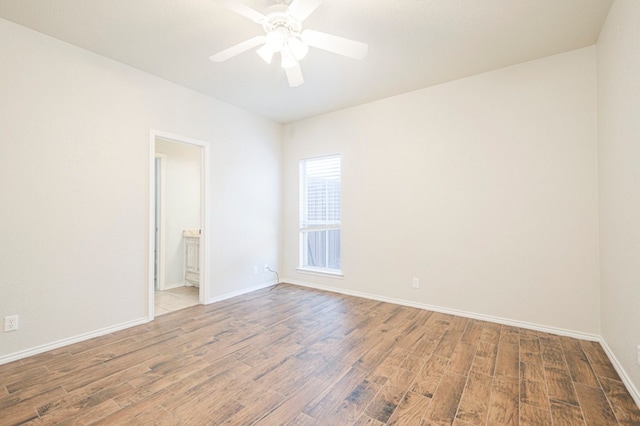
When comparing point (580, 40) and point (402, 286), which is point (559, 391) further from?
point (580, 40)

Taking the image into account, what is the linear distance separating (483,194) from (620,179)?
117 centimetres

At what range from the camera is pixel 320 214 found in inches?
184

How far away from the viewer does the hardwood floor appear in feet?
5.51

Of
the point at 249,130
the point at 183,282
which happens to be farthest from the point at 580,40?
the point at 183,282

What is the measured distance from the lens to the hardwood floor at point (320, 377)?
1.68 meters

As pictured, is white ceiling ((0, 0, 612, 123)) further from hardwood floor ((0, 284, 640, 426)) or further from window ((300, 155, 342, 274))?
hardwood floor ((0, 284, 640, 426))

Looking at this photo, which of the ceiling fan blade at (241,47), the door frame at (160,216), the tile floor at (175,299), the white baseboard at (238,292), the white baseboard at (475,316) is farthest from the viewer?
the door frame at (160,216)

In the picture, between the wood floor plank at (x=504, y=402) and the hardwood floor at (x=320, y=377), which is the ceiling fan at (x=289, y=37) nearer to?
the hardwood floor at (x=320, y=377)

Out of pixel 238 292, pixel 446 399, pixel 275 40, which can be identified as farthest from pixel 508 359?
pixel 238 292

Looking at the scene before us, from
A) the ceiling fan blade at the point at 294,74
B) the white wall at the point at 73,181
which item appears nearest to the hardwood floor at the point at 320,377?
the white wall at the point at 73,181

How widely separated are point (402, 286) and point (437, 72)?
8.48ft

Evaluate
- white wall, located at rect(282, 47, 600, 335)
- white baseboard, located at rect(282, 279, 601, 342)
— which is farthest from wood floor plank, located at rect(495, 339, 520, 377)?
white wall, located at rect(282, 47, 600, 335)

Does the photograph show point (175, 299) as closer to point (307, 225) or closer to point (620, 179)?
point (307, 225)

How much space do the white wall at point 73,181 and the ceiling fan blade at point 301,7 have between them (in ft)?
7.20
